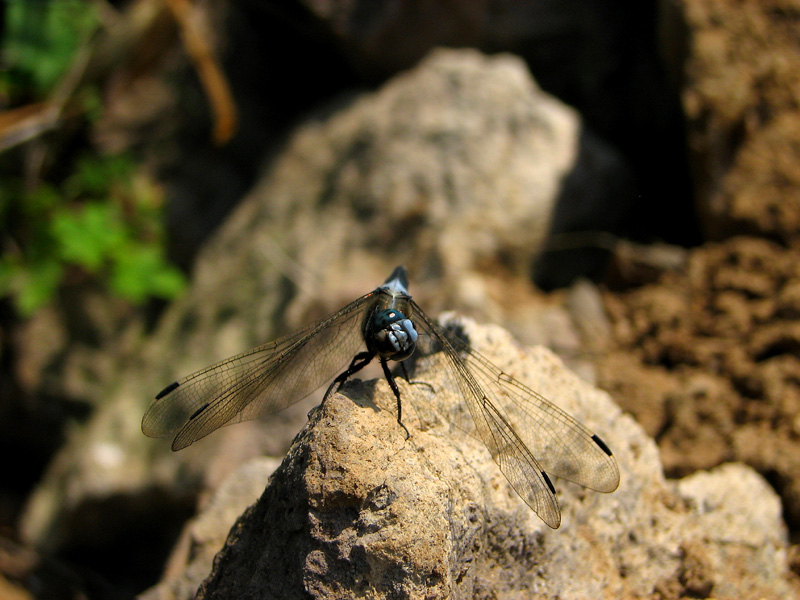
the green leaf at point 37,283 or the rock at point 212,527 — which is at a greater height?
the green leaf at point 37,283

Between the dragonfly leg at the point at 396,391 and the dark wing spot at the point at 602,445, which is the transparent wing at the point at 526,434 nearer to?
the dark wing spot at the point at 602,445

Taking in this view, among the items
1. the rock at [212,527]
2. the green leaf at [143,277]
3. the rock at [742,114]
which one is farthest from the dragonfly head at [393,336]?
the green leaf at [143,277]

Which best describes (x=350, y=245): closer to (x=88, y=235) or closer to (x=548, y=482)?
(x=88, y=235)

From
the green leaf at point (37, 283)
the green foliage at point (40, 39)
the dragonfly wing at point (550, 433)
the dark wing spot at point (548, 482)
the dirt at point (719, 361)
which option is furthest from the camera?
the green foliage at point (40, 39)

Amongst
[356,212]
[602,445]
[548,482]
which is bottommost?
[548,482]

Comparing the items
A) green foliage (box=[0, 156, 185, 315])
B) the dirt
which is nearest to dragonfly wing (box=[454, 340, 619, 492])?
the dirt

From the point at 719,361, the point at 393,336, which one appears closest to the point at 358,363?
the point at 393,336

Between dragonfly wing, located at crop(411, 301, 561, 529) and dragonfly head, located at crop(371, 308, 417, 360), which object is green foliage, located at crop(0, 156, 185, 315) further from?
dragonfly wing, located at crop(411, 301, 561, 529)
